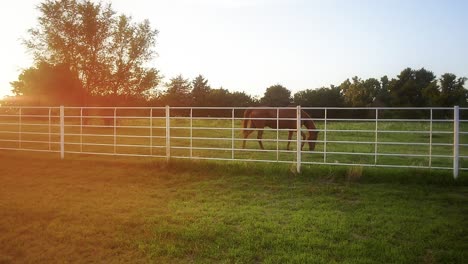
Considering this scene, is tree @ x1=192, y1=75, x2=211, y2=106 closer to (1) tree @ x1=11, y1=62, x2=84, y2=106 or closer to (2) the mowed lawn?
(1) tree @ x1=11, y1=62, x2=84, y2=106

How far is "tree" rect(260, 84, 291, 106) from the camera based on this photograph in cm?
4972

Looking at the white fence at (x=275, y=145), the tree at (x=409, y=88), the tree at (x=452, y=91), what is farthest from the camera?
the tree at (x=409, y=88)

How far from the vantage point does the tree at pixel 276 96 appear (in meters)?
49.7

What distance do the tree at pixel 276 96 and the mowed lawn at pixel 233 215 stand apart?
4120 cm

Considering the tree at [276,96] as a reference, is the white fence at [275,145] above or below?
below

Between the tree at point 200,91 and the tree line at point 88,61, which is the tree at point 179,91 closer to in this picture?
the tree at point 200,91

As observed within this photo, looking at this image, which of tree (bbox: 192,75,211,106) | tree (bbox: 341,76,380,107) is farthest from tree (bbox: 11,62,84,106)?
tree (bbox: 341,76,380,107)

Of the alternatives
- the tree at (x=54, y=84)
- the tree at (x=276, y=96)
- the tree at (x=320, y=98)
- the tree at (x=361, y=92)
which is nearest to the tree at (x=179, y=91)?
the tree at (x=276, y=96)

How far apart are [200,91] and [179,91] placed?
2.86m

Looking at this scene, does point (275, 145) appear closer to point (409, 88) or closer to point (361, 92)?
point (409, 88)

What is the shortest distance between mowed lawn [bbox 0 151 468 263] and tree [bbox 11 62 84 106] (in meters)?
18.3

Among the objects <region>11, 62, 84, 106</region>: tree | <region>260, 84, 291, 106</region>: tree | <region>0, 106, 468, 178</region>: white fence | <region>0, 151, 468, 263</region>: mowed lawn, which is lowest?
<region>0, 151, 468, 263</region>: mowed lawn

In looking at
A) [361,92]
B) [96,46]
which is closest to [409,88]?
[361,92]

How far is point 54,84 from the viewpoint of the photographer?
25.8m
